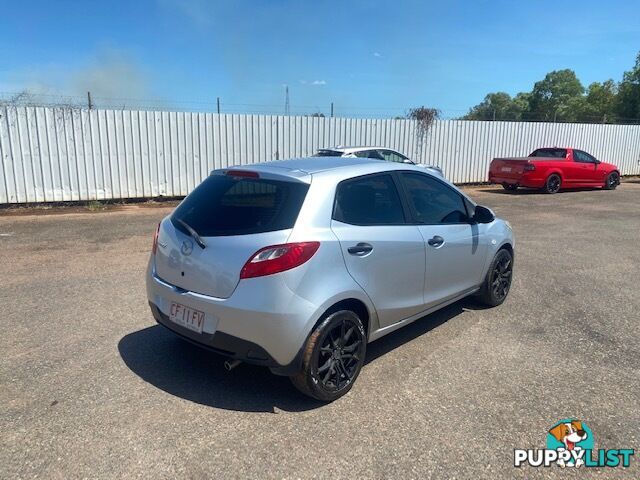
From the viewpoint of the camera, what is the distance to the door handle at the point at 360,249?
3.24m

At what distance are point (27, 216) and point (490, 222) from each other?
1012 cm

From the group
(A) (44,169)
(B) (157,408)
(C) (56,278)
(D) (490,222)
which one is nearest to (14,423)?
(B) (157,408)

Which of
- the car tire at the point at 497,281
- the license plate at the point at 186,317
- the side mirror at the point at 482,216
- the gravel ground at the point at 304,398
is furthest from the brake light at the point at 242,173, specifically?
the car tire at the point at 497,281

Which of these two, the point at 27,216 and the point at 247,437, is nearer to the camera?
the point at 247,437

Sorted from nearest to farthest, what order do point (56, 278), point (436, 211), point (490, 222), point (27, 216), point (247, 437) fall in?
point (247, 437) → point (436, 211) → point (490, 222) → point (56, 278) → point (27, 216)

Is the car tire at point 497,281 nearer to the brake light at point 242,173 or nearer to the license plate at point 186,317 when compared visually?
the brake light at point 242,173

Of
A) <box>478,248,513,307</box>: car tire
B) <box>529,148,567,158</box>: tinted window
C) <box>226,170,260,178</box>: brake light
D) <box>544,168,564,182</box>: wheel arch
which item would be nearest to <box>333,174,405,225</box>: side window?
<box>226,170,260,178</box>: brake light

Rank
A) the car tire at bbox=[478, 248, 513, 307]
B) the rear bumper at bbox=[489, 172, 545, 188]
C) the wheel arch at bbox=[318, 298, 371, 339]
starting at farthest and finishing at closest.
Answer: the rear bumper at bbox=[489, 172, 545, 188] → the car tire at bbox=[478, 248, 513, 307] → the wheel arch at bbox=[318, 298, 371, 339]

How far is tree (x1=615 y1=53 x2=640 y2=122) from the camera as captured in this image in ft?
143

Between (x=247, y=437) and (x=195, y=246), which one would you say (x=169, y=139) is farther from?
(x=247, y=437)

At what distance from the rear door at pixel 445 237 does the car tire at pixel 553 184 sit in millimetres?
12707

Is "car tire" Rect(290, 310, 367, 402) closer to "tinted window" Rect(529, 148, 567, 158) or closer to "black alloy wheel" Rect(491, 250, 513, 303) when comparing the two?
"black alloy wheel" Rect(491, 250, 513, 303)

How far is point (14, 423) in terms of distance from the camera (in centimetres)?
293

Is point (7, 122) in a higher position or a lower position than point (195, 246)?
higher
